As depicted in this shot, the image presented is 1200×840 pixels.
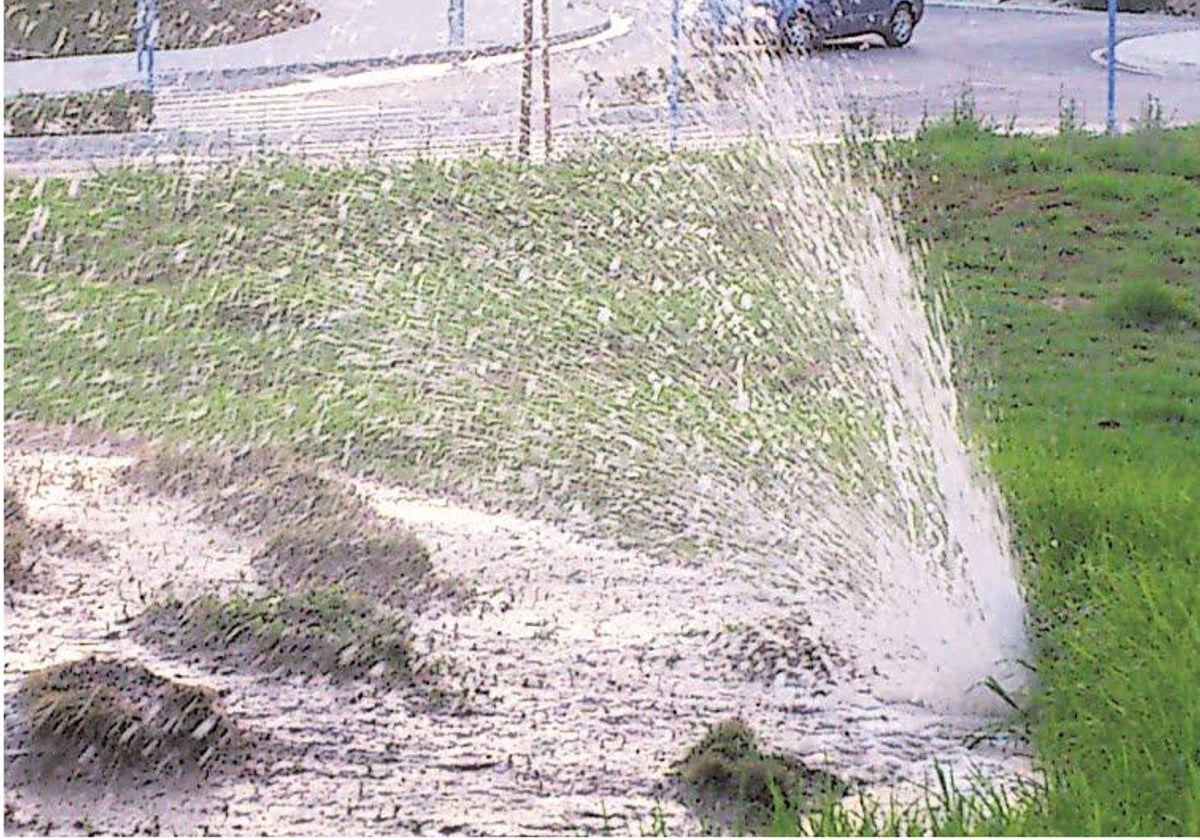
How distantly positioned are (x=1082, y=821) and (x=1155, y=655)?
0.67m

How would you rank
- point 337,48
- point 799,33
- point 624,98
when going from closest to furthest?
point 624,98 → point 799,33 → point 337,48

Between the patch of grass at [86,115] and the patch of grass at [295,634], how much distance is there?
852cm

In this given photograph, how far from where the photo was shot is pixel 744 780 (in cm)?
375

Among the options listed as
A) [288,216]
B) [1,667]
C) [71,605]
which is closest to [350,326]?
[288,216]

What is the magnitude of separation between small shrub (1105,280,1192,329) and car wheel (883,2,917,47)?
12745mm

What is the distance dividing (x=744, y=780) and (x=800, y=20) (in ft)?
49.5

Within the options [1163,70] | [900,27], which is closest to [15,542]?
[1163,70]

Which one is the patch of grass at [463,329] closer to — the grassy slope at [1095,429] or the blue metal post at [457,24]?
the grassy slope at [1095,429]

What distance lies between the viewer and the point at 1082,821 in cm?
334

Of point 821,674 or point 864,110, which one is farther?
point 864,110

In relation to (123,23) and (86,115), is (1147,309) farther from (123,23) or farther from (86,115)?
(123,23)

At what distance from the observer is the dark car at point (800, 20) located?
51.4 feet

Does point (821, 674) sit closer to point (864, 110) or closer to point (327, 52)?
point (864, 110)

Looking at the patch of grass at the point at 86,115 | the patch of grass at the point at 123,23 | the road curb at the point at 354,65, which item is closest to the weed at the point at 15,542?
the patch of grass at the point at 86,115
